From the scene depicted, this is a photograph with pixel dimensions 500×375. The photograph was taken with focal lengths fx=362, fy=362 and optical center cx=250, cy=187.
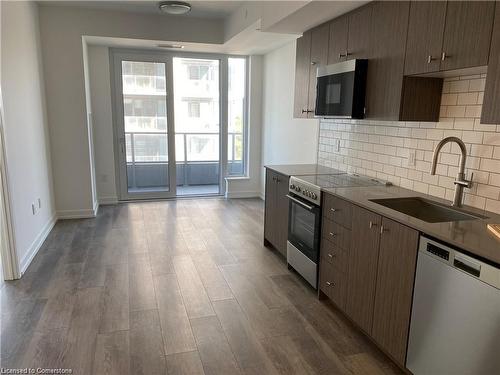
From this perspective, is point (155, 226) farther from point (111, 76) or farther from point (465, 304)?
point (465, 304)

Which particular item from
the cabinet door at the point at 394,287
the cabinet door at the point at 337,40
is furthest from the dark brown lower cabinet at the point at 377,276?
the cabinet door at the point at 337,40

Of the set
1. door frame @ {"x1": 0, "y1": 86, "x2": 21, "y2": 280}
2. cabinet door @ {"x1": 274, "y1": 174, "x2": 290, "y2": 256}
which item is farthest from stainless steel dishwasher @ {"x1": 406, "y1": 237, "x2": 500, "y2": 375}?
door frame @ {"x1": 0, "y1": 86, "x2": 21, "y2": 280}

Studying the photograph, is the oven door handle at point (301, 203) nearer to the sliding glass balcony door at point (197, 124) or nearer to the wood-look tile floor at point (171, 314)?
the wood-look tile floor at point (171, 314)

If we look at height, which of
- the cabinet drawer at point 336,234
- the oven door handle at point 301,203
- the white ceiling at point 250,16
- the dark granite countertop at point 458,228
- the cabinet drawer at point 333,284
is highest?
the white ceiling at point 250,16

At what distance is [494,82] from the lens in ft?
5.87

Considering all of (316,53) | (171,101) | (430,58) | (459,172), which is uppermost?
(316,53)

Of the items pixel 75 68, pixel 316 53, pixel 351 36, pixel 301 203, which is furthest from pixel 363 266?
pixel 75 68

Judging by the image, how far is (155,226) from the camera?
4.87 meters

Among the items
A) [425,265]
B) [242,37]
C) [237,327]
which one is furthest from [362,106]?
[242,37]

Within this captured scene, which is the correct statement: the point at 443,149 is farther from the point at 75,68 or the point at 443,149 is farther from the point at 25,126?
the point at 75,68

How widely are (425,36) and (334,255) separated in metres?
1.60

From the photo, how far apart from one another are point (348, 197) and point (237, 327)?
122cm

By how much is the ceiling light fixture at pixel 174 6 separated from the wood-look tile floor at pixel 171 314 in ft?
9.27

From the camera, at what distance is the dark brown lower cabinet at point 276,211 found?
3.64 m
